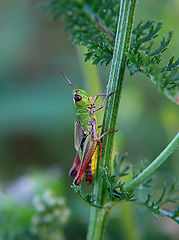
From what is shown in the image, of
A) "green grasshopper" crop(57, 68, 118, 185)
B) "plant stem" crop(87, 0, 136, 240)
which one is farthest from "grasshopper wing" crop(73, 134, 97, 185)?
"plant stem" crop(87, 0, 136, 240)

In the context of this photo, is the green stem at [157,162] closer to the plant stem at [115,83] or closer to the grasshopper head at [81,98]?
the plant stem at [115,83]

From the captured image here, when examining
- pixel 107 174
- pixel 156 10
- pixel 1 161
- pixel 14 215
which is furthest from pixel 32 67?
pixel 107 174

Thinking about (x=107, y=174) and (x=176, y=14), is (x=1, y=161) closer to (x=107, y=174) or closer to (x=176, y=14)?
(x=176, y=14)

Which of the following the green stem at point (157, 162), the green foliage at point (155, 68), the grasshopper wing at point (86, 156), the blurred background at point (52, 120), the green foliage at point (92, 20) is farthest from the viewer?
the blurred background at point (52, 120)

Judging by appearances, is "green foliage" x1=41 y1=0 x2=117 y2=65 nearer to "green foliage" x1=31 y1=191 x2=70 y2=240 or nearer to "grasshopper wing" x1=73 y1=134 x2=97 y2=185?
"grasshopper wing" x1=73 y1=134 x2=97 y2=185

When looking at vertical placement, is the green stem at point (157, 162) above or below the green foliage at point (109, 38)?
below

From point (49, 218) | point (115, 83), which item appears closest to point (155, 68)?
point (115, 83)

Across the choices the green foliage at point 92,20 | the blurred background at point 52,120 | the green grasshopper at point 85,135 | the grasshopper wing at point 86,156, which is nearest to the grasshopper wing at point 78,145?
the green grasshopper at point 85,135
